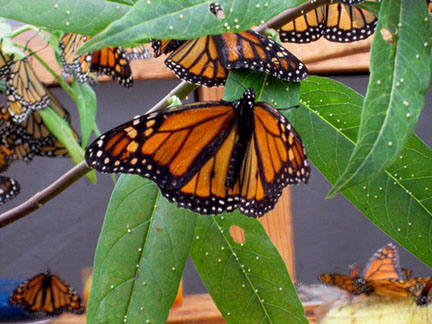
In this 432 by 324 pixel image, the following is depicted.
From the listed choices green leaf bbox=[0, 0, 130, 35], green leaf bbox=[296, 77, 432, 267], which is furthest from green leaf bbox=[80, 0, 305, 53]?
green leaf bbox=[296, 77, 432, 267]

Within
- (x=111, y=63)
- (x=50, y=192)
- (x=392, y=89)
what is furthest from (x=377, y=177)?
(x=111, y=63)

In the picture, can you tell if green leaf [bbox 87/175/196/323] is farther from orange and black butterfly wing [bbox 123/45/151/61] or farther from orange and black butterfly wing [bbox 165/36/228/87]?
orange and black butterfly wing [bbox 123/45/151/61]

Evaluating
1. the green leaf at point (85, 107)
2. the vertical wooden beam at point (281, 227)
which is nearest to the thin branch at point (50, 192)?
the green leaf at point (85, 107)

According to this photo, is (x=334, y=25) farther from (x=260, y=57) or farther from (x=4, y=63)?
(x=4, y=63)

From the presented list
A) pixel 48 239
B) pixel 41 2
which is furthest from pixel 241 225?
pixel 48 239

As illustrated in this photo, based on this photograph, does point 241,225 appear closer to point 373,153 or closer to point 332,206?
point 373,153

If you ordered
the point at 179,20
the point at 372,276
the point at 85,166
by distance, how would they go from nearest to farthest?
the point at 179,20
the point at 85,166
the point at 372,276

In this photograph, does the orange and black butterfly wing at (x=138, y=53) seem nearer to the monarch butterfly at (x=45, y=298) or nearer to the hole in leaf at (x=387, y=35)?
the monarch butterfly at (x=45, y=298)
